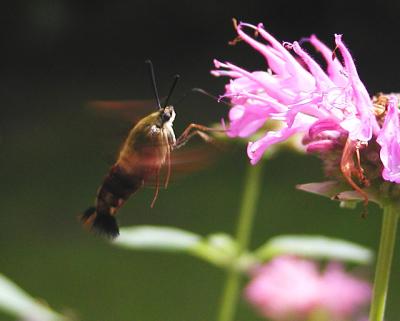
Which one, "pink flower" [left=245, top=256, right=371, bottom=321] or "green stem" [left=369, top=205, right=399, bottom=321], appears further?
"pink flower" [left=245, top=256, right=371, bottom=321]

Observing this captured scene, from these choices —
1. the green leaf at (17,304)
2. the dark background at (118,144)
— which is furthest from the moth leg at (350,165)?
the green leaf at (17,304)

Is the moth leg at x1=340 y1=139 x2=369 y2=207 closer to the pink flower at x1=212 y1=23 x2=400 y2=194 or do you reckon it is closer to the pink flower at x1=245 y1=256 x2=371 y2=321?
the pink flower at x1=212 y1=23 x2=400 y2=194

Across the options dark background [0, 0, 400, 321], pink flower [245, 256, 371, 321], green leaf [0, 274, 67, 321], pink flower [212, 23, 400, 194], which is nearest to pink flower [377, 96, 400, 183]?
pink flower [212, 23, 400, 194]

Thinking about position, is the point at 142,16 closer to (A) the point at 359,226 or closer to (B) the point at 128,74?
(B) the point at 128,74

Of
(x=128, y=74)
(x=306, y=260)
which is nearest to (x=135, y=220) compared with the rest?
(x=306, y=260)

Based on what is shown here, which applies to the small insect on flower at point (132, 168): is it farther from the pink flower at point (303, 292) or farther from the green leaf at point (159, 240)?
the pink flower at point (303, 292)

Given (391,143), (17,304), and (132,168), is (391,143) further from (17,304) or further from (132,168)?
(17,304)

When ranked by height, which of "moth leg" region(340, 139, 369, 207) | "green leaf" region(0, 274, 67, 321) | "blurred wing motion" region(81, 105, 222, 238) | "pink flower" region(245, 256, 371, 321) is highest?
"pink flower" region(245, 256, 371, 321)
